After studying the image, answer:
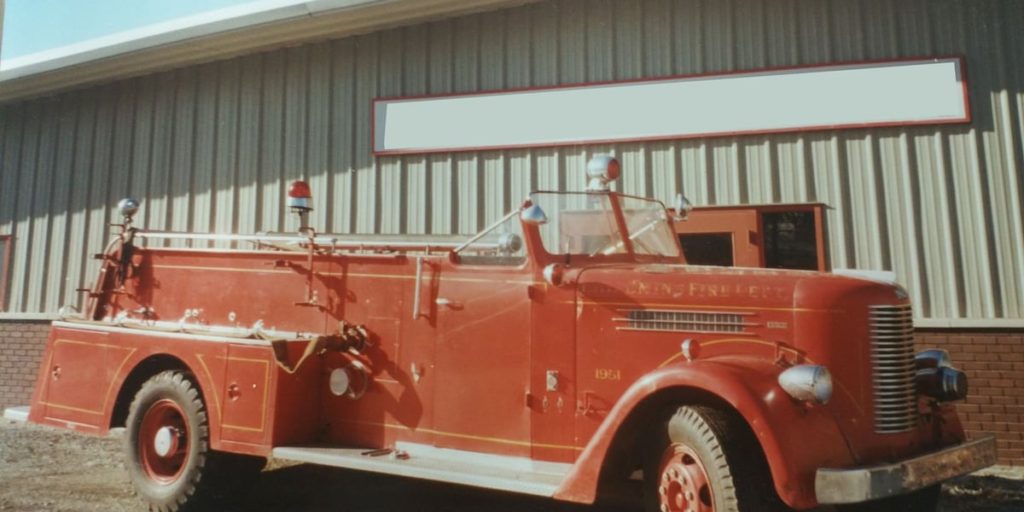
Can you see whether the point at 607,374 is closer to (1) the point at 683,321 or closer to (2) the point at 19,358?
(1) the point at 683,321

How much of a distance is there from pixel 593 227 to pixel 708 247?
3.18 metres

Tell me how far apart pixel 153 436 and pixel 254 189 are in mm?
4470

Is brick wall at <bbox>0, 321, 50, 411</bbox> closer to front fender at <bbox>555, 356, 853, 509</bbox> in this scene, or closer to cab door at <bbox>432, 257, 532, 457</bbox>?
cab door at <bbox>432, 257, 532, 457</bbox>

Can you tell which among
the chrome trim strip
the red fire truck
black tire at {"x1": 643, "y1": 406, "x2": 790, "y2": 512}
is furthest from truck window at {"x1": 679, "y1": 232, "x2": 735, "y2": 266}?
the chrome trim strip

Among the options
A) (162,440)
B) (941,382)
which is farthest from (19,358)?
(941,382)

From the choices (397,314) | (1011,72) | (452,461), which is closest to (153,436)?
(397,314)

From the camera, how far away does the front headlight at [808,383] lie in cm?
329

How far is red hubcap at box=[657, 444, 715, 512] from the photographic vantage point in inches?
135

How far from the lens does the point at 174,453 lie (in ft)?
16.8

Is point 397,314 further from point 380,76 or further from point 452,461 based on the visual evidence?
point 380,76

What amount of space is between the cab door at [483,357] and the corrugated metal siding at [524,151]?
3620 mm

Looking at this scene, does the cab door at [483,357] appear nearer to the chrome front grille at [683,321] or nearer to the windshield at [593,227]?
the windshield at [593,227]

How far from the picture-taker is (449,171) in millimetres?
8344

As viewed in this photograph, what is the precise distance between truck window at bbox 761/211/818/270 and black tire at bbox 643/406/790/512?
13.4 feet
